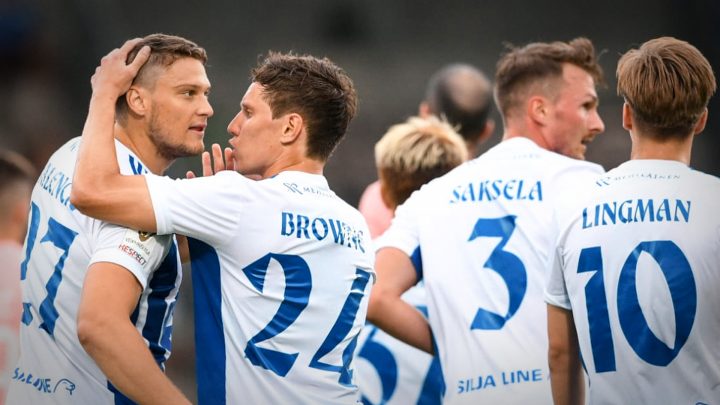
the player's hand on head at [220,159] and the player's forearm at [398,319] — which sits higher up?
the player's hand on head at [220,159]

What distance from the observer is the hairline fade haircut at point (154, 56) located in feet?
12.2

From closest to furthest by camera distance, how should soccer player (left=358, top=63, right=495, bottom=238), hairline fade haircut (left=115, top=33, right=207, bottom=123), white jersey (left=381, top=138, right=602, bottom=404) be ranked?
hairline fade haircut (left=115, top=33, right=207, bottom=123)
white jersey (left=381, top=138, right=602, bottom=404)
soccer player (left=358, top=63, right=495, bottom=238)

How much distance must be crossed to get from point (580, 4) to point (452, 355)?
1171 cm

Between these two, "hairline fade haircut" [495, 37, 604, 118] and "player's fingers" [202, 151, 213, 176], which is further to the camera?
"hairline fade haircut" [495, 37, 604, 118]

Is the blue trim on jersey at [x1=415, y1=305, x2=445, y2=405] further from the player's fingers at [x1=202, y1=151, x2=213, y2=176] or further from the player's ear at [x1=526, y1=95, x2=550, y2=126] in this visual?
the player's fingers at [x1=202, y1=151, x2=213, y2=176]

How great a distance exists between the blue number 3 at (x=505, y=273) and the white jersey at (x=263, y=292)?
1.21 meters

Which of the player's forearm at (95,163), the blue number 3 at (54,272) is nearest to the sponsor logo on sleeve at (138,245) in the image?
the player's forearm at (95,163)

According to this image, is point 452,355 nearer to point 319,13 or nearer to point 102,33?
point 102,33

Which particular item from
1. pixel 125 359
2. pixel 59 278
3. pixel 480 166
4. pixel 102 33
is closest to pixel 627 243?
pixel 480 166

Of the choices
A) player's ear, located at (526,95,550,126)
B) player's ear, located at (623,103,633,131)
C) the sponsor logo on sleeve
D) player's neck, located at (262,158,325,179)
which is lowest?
the sponsor logo on sleeve

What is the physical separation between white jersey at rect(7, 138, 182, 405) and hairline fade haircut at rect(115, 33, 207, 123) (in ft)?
0.67

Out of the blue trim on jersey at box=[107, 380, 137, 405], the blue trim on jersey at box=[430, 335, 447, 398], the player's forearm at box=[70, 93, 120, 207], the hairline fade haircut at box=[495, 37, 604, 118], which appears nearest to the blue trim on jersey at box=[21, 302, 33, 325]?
the blue trim on jersey at box=[107, 380, 137, 405]

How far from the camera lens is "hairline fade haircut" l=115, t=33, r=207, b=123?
3717 mm

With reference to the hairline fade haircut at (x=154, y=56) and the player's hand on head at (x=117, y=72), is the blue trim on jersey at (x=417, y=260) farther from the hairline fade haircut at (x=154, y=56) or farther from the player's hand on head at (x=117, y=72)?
the player's hand on head at (x=117, y=72)
